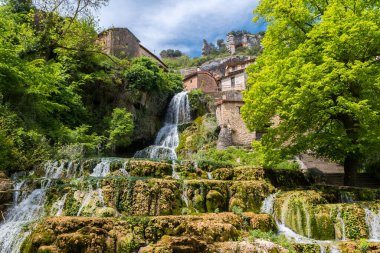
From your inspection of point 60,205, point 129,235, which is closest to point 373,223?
point 129,235

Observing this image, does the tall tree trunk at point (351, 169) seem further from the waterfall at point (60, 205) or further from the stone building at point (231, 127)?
the stone building at point (231, 127)

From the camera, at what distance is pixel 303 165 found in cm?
2064

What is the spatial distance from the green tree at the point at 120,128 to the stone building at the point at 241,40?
87.6 meters

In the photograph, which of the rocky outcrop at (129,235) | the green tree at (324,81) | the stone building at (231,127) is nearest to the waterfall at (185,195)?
the rocky outcrop at (129,235)

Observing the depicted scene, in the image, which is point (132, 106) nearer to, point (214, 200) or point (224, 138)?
point (224, 138)

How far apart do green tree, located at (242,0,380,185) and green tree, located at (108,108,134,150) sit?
12838mm

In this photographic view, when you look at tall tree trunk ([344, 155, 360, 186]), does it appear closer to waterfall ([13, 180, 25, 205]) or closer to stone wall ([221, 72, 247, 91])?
waterfall ([13, 180, 25, 205])

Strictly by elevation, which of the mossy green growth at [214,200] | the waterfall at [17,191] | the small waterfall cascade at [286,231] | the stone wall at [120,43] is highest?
the stone wall at [120,43]

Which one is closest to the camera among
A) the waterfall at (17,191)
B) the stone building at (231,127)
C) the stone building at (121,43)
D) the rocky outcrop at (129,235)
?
the rocky outcrop at (129,235)

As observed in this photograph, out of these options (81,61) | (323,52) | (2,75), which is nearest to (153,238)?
(323,52)

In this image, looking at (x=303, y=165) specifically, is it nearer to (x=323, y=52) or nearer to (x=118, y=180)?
(x=323, y=52)

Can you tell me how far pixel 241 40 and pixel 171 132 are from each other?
94150 mm

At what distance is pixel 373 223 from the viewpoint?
9.91m

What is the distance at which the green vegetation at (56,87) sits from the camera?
15695 mm
